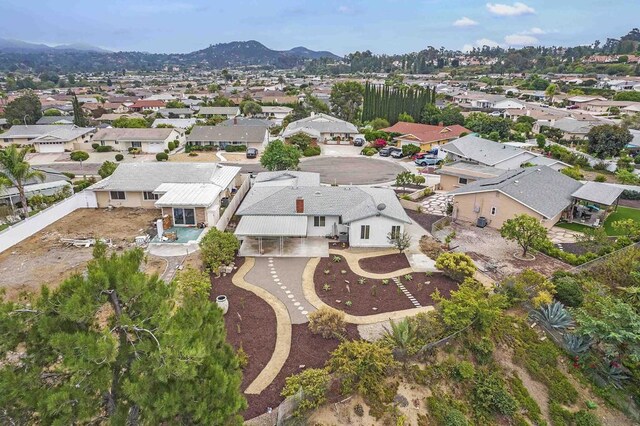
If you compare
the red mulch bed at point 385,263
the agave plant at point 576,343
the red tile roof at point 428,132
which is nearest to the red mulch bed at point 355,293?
the red mulch bed at point 385,263

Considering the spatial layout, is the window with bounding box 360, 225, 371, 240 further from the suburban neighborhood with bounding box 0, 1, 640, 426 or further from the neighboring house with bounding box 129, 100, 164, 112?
the neighboring house with bounding box 129, 100, 164, 112

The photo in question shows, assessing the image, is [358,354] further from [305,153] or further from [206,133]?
[206,133]

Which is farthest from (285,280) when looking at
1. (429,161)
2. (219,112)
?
(219,112)

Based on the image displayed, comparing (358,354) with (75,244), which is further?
(75,244)

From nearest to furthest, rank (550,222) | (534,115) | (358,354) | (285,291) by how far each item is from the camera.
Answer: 1. (358,354)
2. (285,291)
3. (550,222)
4. (534,115)

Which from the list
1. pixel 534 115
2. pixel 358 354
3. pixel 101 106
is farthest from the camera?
pixel 101 106

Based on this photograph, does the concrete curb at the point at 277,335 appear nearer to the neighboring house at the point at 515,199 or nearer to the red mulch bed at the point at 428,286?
the red mulch bed at the point at 428,286

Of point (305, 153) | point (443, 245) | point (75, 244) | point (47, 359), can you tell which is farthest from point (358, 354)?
point (305, 153)

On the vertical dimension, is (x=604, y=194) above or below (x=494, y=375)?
above
